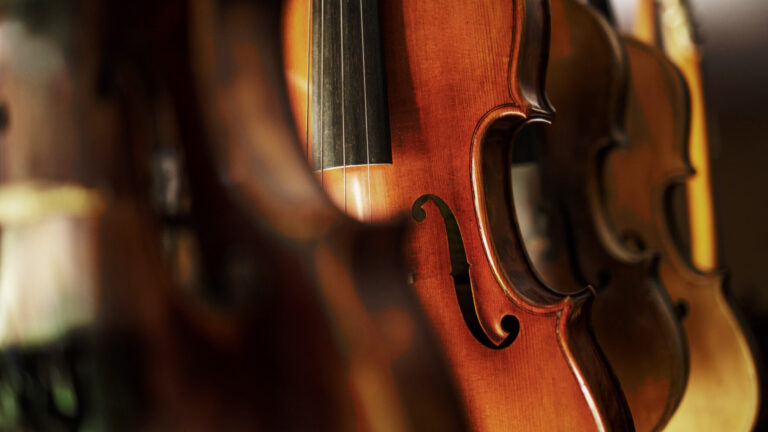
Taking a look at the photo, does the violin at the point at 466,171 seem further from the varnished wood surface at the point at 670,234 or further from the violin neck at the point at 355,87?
the varnished wood surface at the point at 670,234

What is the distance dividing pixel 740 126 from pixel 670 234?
1.09 meters

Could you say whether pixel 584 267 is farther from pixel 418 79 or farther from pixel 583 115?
pixel 418 79

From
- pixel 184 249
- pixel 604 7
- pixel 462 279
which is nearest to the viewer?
pixel 184 249

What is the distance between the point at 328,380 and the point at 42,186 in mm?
87

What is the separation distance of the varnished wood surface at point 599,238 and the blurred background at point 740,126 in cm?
107

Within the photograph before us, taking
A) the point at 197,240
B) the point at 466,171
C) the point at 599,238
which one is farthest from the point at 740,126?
the point at 197,240

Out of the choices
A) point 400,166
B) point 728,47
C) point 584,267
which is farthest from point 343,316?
point 728,47

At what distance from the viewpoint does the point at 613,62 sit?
1245 mm

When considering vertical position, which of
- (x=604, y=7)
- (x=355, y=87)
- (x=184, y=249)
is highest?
(x=604, y=7)

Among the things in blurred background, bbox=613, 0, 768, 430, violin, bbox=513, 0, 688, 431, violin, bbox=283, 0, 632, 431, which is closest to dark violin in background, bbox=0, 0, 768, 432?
violin, bbox=283, 0, 632, 431

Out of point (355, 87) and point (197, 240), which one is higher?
point (355, 87)

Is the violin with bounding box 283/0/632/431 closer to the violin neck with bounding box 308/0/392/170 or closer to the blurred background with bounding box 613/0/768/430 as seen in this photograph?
the violin neck with bounding box 308/0/392/170

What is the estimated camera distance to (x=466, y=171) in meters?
0.79

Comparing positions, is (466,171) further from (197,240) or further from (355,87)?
(197,240)
